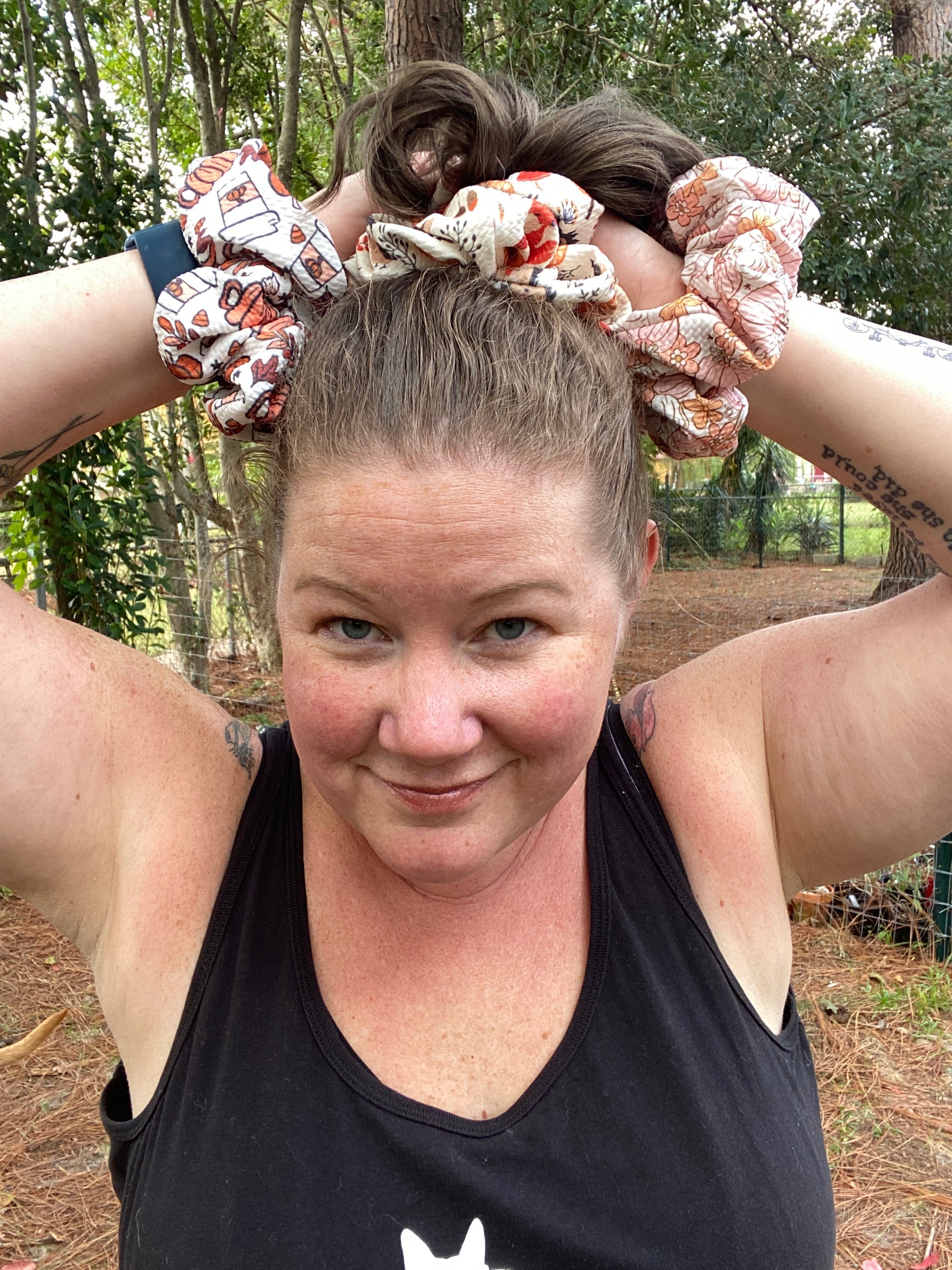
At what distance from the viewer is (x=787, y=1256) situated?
1187 millimetres

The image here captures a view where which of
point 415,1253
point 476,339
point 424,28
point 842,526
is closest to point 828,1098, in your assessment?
point 415,1253

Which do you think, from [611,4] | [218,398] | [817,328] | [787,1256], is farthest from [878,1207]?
[611,4]

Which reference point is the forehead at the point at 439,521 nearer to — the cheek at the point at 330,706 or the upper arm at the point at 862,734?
the cheek at the point at 330,706

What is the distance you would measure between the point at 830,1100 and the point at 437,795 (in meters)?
3.16

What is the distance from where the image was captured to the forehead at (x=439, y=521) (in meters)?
1.11

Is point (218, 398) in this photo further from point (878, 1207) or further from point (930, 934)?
point (930, 934)

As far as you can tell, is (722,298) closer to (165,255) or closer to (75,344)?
(165,255)

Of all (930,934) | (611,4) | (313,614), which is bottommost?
(930,934)

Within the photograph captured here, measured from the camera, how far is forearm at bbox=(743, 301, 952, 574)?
136 centimetres

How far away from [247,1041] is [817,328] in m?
1.33

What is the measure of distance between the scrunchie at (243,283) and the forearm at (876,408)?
70 cm

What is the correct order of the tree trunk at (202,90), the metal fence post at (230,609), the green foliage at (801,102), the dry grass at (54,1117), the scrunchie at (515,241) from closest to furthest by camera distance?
the scrunchie at (515,241) < the dry grass at (54,1117) < the green foliage at (801,102) < the tree trunk at (202,90) < the metal fence post at (230,609)

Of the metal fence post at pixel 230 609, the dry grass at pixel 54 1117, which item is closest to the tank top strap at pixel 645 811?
the dry grass at pixel 54 1117

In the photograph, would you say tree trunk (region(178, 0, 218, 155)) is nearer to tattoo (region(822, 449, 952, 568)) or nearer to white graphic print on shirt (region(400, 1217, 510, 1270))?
tattoo (region(822, 449, 952, 568))
